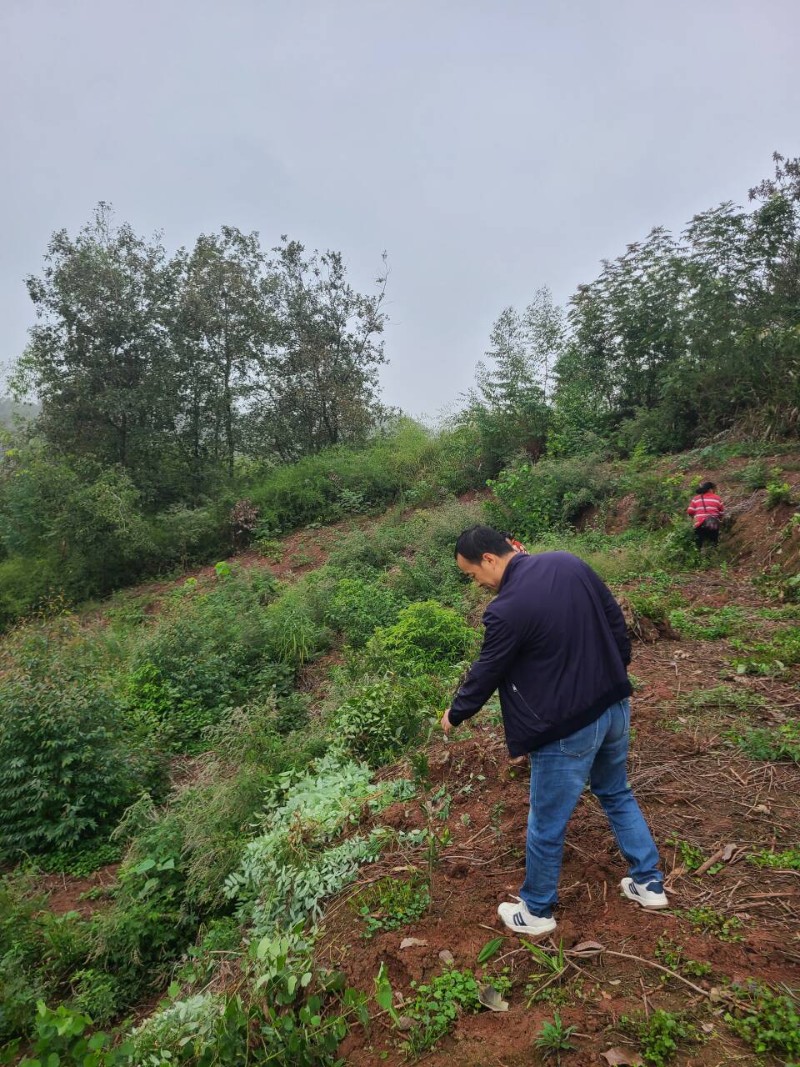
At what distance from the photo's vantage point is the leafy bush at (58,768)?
4844mm

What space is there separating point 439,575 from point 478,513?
118 inches

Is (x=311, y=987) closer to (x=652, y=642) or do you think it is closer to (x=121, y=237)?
(x=652, y=642)

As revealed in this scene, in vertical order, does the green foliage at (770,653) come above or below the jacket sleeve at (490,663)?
below

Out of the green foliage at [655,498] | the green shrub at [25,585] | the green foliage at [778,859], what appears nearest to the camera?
the green foliage at [778,859]

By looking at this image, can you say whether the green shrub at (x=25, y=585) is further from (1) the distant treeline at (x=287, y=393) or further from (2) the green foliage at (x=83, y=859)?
(2) the green foliage at (x=83, y=859)

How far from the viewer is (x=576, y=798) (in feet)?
7.56

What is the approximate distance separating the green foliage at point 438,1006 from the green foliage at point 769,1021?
92cm

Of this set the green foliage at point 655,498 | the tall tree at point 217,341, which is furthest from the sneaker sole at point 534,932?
the tall tree at point 217,341

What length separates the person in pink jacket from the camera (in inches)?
313

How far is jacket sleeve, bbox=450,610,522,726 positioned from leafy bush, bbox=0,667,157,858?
4.28 m

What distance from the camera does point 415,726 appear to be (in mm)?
4484

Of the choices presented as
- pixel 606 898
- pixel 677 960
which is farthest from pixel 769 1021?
pixel 606 898

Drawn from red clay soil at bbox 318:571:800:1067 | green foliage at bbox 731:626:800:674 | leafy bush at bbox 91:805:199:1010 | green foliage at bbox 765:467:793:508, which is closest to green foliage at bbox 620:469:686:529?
green foliage at bbox 765:467:793:508

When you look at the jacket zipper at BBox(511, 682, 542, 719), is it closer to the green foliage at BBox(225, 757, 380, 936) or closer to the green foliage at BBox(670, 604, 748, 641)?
the green foliage at BBox(225, 757, 380, 936)
